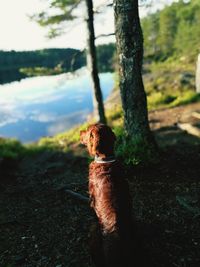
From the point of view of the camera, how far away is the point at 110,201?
362 centimetres

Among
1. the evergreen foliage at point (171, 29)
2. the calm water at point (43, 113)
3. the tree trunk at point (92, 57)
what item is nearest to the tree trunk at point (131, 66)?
the tree trunk at point (92, 57)

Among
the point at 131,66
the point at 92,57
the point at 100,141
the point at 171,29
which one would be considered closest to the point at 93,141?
the point at 100,141

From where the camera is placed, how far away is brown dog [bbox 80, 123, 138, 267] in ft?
11.8

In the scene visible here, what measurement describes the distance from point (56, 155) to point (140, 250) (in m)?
9.05

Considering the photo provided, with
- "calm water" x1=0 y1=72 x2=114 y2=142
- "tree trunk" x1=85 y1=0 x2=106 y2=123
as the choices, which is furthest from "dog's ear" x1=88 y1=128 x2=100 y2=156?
"calm water" x1=0 y1=72 x2=114 y2=142

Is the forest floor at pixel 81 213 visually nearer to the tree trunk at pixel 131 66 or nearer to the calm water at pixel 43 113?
the tree trunk at pixel 131 66

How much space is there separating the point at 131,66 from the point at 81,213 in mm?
3264

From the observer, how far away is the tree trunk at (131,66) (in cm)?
718

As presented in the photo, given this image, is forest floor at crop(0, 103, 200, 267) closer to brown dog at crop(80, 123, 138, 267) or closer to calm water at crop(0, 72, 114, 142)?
brown dog at crop(80, 123, 138, 267)

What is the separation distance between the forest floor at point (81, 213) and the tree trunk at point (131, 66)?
954 millimetres

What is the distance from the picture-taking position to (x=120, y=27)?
7227mm

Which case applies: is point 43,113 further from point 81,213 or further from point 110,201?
point 110,201

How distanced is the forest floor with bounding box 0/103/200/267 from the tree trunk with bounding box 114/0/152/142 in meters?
0.95

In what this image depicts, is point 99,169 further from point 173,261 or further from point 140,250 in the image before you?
point 173,261
